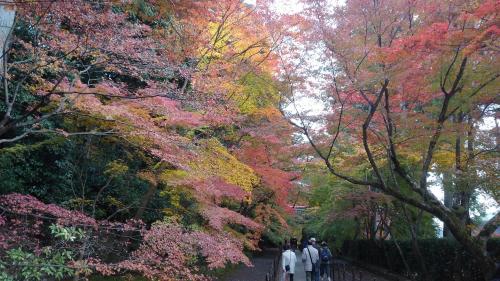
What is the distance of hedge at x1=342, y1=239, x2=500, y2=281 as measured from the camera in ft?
44.1

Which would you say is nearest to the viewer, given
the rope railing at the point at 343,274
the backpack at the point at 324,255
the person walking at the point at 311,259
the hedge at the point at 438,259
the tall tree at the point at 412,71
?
the tall tree at the point at 412,71

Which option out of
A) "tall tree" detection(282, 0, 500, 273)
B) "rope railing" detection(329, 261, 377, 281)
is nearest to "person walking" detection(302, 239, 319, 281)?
"rope railing" detection(329, 261, 377, 281)

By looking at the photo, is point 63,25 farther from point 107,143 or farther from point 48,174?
point 48,174

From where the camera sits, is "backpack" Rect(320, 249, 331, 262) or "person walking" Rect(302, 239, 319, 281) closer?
"person walking" Rect(302, 239, 319, 281)

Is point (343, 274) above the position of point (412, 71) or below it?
below

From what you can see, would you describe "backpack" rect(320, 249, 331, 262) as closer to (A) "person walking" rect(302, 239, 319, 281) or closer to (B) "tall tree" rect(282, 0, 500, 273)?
(A) "person walking" rect(302, 239, 319, 281)

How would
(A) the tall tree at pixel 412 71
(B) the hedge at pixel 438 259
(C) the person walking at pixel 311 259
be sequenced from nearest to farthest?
(A) the tall tree at pixel 412 71 → (C) the person walking at pixel 311 259 → (B) the hedge at pixel 438 259

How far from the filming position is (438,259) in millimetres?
15242

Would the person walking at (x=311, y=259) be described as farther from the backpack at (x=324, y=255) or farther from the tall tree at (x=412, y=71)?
the tall tree at (x=412, y=71)

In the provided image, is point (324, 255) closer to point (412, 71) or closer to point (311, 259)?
point (311, 259)

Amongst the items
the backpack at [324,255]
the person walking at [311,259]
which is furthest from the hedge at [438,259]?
the person walking at [311,259]

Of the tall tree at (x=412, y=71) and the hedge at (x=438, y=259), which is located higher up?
the tall tree at (x=412, y=71)

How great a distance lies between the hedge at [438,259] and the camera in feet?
44.1

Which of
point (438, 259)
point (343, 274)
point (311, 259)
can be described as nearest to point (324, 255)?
point (343, 274)
